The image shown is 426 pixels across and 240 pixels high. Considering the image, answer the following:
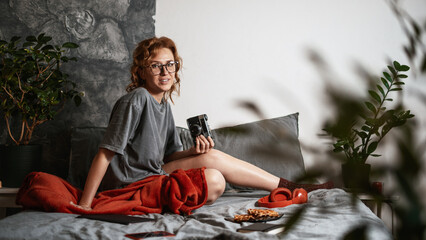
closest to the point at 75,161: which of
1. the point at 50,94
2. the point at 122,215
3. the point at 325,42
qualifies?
the point at 50,94

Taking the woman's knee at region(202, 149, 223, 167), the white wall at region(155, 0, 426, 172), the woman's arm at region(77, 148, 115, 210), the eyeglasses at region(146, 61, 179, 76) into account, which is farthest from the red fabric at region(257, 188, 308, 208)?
the white wall at region(155, 0, 426, 172)

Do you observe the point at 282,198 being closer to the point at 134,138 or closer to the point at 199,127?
the point at 199,127

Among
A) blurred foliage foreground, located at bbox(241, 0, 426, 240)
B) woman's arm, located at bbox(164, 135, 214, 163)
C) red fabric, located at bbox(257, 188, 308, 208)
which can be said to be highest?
blurred foliage foreground, located at bbox(241, 0, 426, 240)

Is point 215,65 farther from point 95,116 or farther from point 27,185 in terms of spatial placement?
point 27,185

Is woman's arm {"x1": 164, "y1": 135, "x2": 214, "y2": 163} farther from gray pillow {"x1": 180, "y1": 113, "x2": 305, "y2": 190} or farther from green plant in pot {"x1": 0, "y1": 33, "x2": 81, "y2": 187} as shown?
gray pillow {"x1": 180, "y1": 113, "x2": 305, "y2": 190}

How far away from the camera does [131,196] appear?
5.15 feet

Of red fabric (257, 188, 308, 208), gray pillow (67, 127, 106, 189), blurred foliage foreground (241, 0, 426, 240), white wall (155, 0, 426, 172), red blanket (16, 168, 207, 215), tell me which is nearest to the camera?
blurred foliage foreground (241, 0, 426, 240)

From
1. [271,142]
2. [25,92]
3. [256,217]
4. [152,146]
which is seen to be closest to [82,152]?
[25,92]

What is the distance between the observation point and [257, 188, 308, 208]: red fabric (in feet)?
5.11

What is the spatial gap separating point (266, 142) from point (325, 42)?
2.41 metres

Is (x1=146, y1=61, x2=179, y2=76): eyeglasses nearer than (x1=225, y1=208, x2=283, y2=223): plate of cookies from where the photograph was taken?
No

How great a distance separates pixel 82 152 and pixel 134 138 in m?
0.47

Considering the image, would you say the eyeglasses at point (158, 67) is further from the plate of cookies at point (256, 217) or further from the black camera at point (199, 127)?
the plate of cookies at point (256, 217)

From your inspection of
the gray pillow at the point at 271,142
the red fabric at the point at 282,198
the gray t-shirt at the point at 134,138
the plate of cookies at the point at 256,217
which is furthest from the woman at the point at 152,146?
the gray pillow at the point at 271,142
